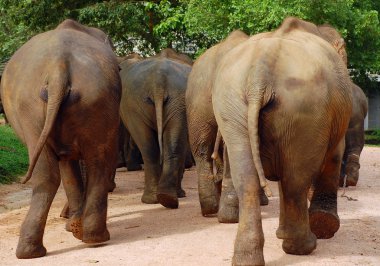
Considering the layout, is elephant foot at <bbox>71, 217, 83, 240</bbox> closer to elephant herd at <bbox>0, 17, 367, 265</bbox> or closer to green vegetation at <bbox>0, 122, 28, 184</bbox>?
elephant herd at <bbox>0, 17, 367, 265</bbox>

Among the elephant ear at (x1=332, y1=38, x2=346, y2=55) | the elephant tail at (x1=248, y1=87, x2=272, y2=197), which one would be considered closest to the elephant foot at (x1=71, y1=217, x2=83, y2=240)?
the elephant tail at (x1=248, y1=87, x2=272, y2=197)

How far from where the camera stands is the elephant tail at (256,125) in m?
5.49

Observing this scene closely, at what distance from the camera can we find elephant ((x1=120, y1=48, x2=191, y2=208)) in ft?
29.8

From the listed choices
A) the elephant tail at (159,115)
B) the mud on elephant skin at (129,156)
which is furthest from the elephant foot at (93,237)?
the mud on elephant skin at (129,156)

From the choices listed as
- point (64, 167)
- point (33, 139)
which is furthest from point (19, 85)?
point (64, 167)

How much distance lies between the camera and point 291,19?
655 cm

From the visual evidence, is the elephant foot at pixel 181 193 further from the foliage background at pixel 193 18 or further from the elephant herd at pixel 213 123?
the foliage background at pixel 193 18

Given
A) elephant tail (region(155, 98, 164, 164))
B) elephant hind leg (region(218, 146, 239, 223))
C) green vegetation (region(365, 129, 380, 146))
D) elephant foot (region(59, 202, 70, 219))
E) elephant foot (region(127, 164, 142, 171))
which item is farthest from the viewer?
green vegetation (region(365, 129, 380, 146))

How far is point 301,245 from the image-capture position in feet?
20.0

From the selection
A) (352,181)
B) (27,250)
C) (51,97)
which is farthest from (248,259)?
(352,181)

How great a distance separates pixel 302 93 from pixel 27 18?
14.2m

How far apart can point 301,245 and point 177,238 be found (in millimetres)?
1508

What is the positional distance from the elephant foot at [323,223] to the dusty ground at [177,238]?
78 mm

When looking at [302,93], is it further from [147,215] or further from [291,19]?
[147,215]
